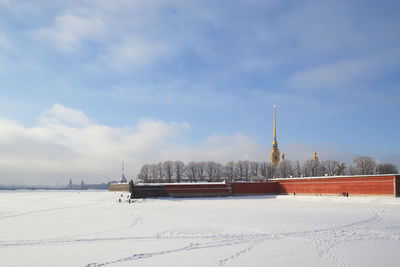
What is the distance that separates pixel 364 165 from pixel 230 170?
2987 centimetres

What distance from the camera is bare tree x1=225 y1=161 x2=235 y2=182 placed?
266 feet

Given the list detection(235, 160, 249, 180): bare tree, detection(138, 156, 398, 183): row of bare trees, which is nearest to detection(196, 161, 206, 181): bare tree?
detection(138, 156, 398, 183): row of bare trees

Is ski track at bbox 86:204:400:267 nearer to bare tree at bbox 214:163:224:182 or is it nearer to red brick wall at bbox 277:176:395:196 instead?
red brick wall at bbox 277:176:395:196

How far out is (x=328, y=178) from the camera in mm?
41188

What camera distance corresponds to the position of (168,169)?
80188mm

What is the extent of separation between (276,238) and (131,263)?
5976 millimetres

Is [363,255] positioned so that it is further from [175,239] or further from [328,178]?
→ [328,178]

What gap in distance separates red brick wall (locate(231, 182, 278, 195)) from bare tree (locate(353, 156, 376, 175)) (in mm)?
29390

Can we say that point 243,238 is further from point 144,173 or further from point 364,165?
point 144,173

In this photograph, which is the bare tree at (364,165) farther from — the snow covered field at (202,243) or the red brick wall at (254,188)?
the snow covered field at (202,243)

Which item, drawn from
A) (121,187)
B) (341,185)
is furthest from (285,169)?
(341,185)

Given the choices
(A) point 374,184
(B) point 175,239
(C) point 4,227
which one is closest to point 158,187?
(A) point 374,184

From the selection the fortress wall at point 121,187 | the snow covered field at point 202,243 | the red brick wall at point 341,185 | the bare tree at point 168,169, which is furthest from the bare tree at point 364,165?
the snow covered field at point 202,243

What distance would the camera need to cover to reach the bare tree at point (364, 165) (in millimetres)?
68188
